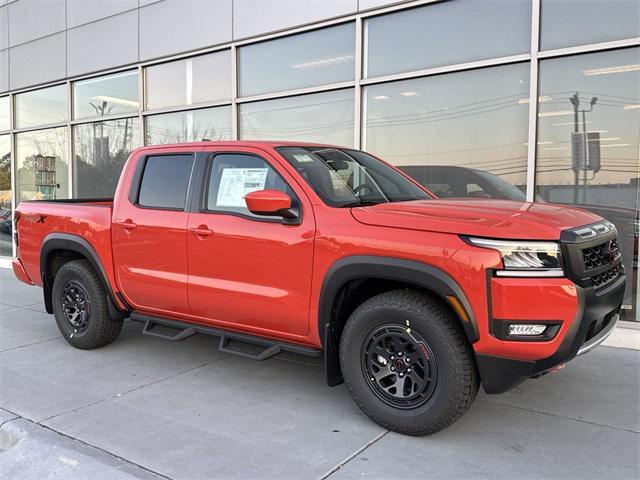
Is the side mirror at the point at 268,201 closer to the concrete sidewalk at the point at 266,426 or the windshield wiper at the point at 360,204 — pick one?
the windshield wiper at the point at 360,204

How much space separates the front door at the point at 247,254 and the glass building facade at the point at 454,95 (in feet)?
11.7

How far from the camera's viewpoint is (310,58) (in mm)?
8367

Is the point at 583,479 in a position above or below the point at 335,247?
below

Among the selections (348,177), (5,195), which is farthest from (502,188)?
(5,195)

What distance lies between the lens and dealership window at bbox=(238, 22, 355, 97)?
316 inches

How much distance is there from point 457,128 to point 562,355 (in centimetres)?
444

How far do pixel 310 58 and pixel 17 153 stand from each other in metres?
8.58

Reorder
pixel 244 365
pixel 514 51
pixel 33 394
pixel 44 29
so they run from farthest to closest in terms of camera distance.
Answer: pixel 44 29, pixel 514 51, pixel 244 365, pixel 33 394

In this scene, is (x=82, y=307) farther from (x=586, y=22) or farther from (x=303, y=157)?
(x=586, y=22)

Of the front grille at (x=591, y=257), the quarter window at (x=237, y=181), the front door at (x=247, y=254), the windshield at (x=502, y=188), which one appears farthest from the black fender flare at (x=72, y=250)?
the windshield at (x=502, y=188)

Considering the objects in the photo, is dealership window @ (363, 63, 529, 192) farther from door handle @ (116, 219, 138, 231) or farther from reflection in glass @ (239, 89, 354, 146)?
door handle @ (116, 219, 138, 231)

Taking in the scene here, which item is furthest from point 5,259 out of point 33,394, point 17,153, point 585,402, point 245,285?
point 585,402

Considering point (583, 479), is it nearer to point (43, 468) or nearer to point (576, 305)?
point (576, 305)

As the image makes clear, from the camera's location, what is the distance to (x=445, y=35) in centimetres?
710
